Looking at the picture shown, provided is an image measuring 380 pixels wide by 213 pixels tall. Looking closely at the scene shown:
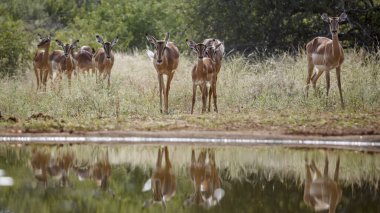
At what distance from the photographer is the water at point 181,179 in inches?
378

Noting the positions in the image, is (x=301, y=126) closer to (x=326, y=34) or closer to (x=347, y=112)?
(x=347, y=112)

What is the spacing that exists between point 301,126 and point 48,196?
25.0 feet

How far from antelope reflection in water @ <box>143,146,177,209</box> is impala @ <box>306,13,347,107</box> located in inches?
286

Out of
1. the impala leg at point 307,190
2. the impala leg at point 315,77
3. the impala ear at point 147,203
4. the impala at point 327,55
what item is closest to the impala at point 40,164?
the impala ear at point 147,203

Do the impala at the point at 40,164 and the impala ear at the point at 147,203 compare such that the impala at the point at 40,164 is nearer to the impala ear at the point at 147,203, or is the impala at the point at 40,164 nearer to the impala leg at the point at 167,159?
the impala ear at the point at 147,203

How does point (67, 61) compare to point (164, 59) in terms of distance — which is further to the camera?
point (67, 61)

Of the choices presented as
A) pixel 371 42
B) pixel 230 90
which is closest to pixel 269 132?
pixel 230 90

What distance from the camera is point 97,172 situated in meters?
11.9

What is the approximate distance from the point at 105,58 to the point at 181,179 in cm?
1198

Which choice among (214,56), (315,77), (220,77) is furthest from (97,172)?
(220,77)

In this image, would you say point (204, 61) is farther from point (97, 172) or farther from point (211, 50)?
point (97, 172)

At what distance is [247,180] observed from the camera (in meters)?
11.4

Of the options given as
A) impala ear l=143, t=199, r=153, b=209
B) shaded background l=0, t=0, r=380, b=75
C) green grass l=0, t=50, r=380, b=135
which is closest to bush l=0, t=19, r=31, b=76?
shaded background l=0, t=0, r=380, b=75

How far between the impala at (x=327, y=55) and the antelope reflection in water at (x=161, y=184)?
7.27 meters
